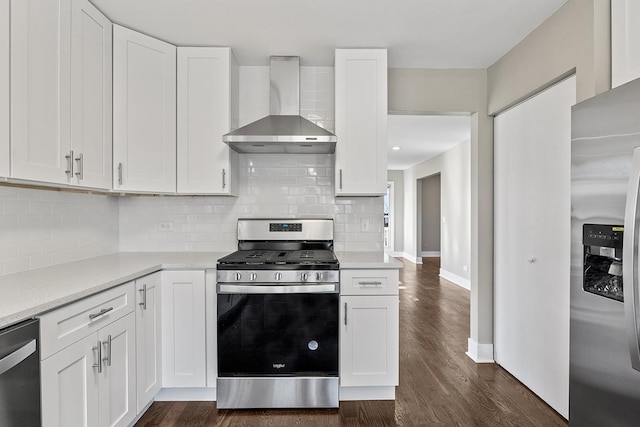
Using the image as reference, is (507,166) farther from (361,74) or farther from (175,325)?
(175,325)

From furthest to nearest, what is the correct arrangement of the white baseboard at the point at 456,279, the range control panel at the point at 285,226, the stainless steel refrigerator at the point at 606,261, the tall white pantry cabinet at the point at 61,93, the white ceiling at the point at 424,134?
the white baseboard at the point at 456,279, the white ceiling at the point at 424,134, the range control panel at the point at 285,226, the tall white pantry cabinet at the point at 61,93, the stainless steel refrigerator at the point at 606,261

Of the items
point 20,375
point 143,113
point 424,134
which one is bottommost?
point 20,375

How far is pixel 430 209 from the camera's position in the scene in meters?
10.1

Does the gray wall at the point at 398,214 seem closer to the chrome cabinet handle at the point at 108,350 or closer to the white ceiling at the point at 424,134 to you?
the white ceiling at the point at 424,134

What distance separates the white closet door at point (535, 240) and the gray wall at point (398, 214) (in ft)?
25.2

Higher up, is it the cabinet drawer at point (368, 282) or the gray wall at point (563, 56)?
the gray wall at point (563, 56)

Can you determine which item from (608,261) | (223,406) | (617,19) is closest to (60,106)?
(223,406)

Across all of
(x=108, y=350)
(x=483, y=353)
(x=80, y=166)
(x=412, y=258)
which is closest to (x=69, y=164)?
(x=80, y=166)

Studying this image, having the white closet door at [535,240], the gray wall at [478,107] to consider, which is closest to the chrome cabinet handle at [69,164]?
the gray wall at [478,107]

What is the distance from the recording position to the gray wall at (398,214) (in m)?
10.8

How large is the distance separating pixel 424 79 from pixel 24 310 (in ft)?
10.2

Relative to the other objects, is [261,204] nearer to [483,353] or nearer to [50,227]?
[50,227]

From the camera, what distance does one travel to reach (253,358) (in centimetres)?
242

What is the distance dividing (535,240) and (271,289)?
1.84m
